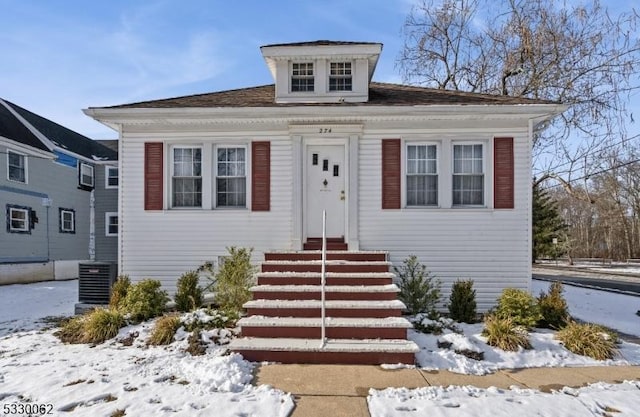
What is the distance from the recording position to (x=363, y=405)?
3.50 m

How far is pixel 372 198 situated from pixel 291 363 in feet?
12.4

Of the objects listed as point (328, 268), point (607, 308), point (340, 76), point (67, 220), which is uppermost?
point (340, 76)

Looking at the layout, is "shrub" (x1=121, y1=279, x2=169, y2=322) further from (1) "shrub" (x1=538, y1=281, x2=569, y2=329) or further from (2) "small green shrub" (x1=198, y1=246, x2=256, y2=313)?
(1) "shrub" (x1=538, y1=281, x2=569, y2=329)

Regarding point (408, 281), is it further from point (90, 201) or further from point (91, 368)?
point (90, 201)

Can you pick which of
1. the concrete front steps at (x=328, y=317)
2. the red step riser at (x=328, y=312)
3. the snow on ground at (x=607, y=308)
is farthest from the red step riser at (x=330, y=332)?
the snow on ground at (x=607, y=308)

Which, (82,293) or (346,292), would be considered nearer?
(346,292)

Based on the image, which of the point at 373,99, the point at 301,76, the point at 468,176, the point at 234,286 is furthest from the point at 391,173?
the point at 234,286

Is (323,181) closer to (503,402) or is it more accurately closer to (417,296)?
(417,296)

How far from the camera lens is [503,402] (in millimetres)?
3527

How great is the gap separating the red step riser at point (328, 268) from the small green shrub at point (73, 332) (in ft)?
9.15

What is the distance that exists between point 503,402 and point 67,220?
1761 cm

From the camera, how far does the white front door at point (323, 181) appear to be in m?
7.57

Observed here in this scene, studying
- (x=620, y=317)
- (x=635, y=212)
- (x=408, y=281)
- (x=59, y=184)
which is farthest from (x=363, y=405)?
(x=635, y=212)

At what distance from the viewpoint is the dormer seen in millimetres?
7828
